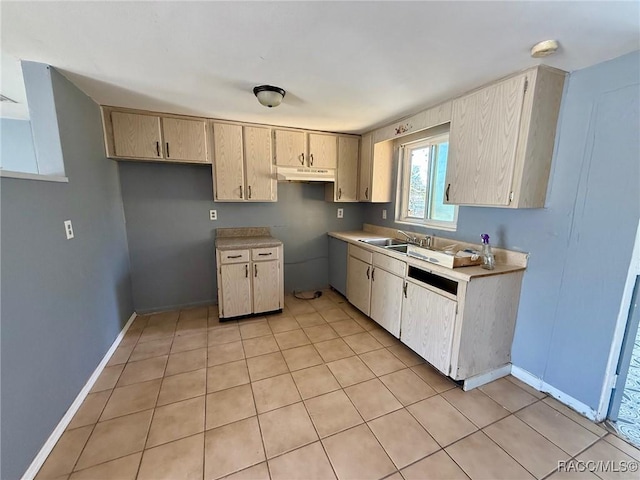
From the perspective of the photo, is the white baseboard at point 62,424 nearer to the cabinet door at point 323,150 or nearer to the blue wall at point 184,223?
the blue wall at point 184,223

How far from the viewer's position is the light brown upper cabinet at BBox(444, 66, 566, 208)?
1.70 meters

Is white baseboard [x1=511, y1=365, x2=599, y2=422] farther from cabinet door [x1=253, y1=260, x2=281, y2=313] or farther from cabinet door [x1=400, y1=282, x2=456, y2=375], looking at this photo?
cabinet door [x1=253, y1=260, x2=281, y2=313]

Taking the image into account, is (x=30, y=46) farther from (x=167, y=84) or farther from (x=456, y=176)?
(x=456, y=176)

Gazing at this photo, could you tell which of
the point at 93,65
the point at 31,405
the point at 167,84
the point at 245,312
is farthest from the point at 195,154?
the point at 31,405

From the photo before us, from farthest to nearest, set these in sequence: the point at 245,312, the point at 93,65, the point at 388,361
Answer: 1. the point at 245,312
2. the point at 388,361
3. the point at 93,65

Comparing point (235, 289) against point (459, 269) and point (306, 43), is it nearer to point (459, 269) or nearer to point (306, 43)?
point (459, 269)

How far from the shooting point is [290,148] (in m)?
3.18

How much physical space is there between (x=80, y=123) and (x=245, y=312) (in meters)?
2.23

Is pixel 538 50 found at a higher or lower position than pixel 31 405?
higher

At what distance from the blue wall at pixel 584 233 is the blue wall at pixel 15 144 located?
4.88 meters

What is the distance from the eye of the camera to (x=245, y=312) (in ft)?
9.85

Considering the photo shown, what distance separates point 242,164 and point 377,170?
64.5 inches

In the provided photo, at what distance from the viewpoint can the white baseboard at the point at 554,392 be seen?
1.70 m

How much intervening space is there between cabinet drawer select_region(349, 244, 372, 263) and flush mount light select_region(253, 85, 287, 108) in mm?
1719
